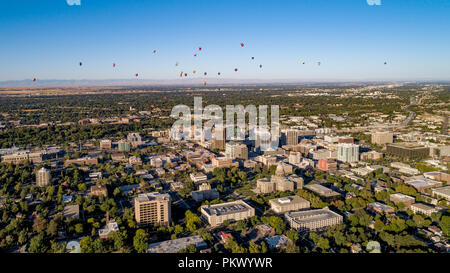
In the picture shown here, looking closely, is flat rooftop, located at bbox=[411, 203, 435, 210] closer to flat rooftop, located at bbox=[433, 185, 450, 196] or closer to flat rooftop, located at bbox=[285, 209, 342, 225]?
flat rooftop, located at bbox=[433, 185, 450, 196]

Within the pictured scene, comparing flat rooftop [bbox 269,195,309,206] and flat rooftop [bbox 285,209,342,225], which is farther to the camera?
flat rooftop [bbox 269,195,309,206]

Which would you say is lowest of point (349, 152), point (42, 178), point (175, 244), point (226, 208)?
point (175, 244)

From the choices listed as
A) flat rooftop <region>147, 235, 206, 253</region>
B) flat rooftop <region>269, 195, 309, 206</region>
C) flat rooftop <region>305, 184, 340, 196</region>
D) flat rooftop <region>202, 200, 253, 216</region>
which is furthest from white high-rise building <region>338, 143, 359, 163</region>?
flat rooftop <region>147, 235, 206, 253</region>

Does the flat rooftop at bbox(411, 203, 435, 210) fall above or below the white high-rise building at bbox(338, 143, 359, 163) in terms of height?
below

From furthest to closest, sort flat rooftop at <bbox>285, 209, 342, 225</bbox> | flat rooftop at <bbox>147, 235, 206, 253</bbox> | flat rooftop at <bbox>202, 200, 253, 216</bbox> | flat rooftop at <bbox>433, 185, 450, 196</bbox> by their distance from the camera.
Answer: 1. flat rooftop at <bbox>433, 185, 450, 196</bbox>
2. flat rooftop at <bbox>202, 200, 253, 216</bbox>
3. flat rooftop at <bbox>285, 209, 342, 225</bbox>
4. flat rooftop at <bbox>147, 235, 206, 253</bbox>

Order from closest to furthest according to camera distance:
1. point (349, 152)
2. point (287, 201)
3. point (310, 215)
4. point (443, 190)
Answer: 1. point (310, 215)
2. point (287, 201)
3. point (443, 190)
4. point (349, 152)

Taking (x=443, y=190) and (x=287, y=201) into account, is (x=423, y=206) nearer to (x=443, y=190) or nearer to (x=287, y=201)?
(x=443, y=190)

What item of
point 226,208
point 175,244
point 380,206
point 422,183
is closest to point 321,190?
point 380,206

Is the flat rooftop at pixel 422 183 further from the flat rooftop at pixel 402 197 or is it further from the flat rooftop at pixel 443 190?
the flat rooftop at pixel 402 197

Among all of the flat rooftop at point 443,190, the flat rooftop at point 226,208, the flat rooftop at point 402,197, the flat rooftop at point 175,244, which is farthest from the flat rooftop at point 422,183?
the flat rooftop at point 175,244
